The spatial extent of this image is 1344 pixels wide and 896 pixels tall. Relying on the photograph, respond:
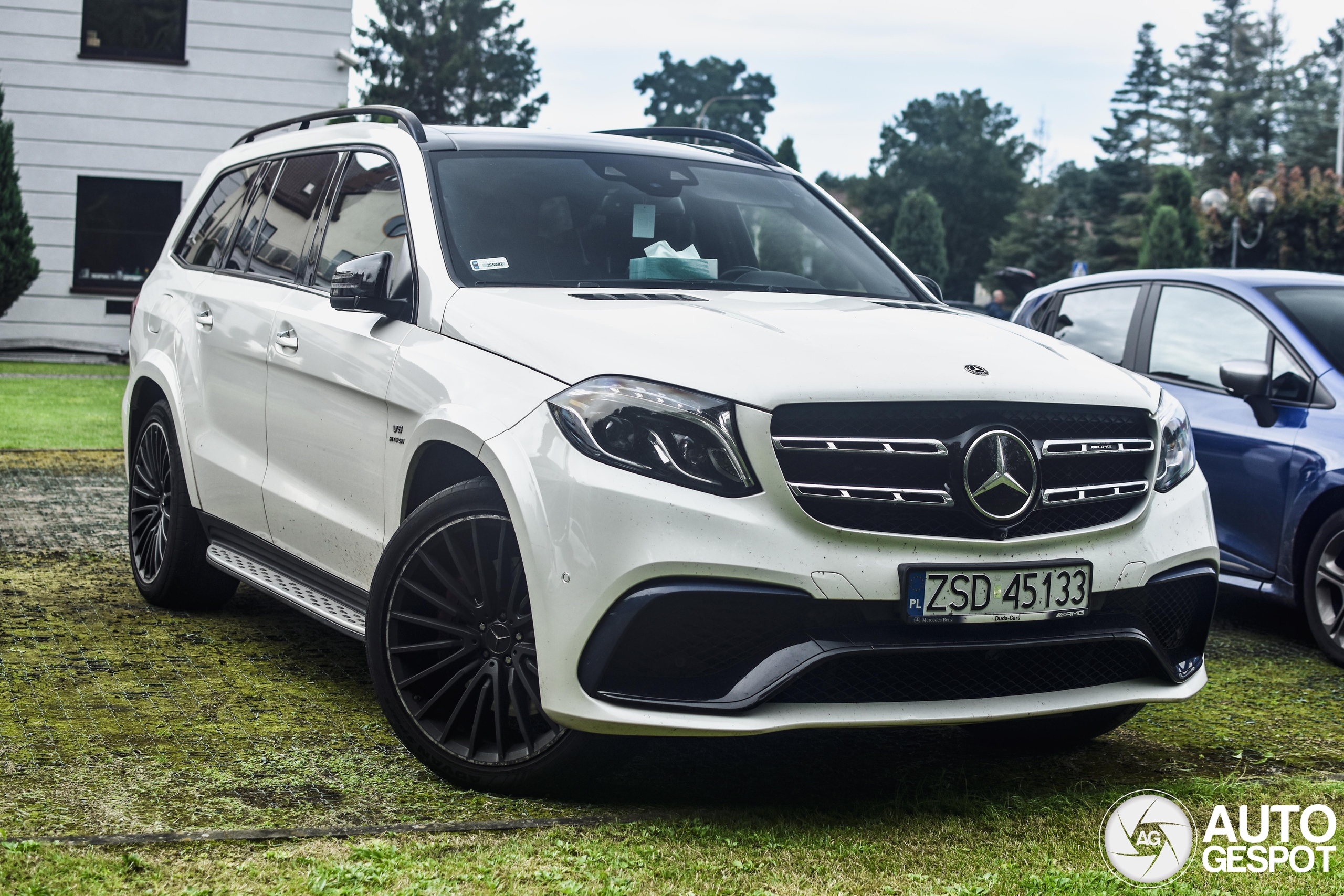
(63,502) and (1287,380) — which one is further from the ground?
(1287,380)

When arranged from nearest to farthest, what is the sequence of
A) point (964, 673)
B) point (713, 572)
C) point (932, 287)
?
point (713, 572)
point (964, 673)
point (932, 287)

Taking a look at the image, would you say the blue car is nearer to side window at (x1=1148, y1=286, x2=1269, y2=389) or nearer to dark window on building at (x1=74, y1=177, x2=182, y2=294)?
side window at (x1=1148, y1=286, x2=1269, y2=389)

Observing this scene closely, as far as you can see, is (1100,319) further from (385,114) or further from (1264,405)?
(385,114)

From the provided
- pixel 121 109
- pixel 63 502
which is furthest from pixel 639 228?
pixel 121 109

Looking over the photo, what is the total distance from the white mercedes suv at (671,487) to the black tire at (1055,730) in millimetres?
15

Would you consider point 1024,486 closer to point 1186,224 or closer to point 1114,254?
point 1186,224

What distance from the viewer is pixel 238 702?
468 centimetres

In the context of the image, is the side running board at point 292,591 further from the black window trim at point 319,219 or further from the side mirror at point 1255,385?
the side mirror at point 1255,385

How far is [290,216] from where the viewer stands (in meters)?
5.46

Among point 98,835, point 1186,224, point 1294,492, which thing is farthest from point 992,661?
point 1186,224

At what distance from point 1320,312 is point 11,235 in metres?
18.2

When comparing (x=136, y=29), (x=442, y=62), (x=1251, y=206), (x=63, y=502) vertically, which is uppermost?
(x=442, y=62)

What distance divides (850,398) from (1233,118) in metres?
83.4

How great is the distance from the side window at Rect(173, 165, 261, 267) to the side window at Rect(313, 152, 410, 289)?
3.47ft
